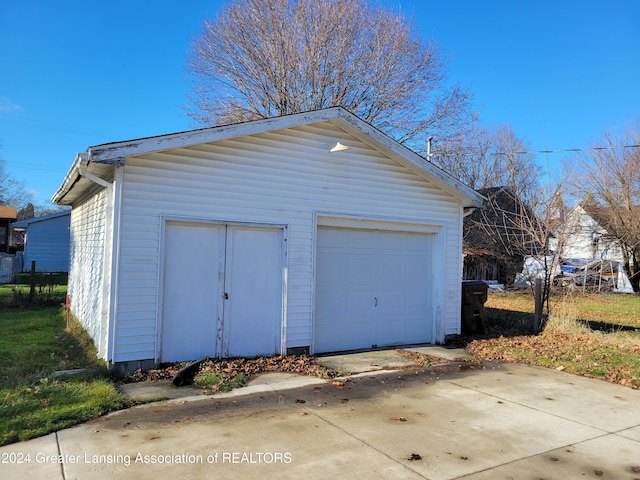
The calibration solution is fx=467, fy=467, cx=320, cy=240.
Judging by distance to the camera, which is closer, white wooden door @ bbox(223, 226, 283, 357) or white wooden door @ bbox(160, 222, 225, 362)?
white wooden door @ bbox(160, 222, 225, 362)

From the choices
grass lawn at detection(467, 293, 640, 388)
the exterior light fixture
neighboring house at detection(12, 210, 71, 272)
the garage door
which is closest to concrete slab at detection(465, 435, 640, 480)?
grass lawn at detection(467, 293, 640, 388)

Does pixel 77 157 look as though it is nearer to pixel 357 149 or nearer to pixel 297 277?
pixel 297 277

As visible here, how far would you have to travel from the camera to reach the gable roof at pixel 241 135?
6.23m

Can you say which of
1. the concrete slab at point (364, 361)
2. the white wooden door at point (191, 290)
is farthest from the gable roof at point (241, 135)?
the concrete slab at point (364, 361)

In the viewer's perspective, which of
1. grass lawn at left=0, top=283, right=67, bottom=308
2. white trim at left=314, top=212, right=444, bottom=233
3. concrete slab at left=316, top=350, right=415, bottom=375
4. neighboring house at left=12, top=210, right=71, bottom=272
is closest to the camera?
concrete slab at left=316, top=350, right=415, bottom=375

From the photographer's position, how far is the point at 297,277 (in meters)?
7.73

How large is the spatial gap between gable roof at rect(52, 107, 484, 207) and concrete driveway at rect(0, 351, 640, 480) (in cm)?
329

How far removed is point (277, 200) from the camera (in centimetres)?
757

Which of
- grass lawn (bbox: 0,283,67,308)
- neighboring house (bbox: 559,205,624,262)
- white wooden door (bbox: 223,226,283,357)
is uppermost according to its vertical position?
neighboring house (bbox: 559,205,624,262)

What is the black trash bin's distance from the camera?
9.90 meters

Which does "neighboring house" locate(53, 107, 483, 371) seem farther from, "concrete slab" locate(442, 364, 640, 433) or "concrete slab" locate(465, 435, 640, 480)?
"concrete slab" locate(465, 435, 640, 480)

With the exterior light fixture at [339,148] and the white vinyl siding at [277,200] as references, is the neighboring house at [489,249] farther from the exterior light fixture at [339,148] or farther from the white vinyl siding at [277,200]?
the exterior light fixture at [339,148]

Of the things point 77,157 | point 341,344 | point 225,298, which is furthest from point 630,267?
point 77,157

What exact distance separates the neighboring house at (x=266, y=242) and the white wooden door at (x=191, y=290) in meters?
0.02
